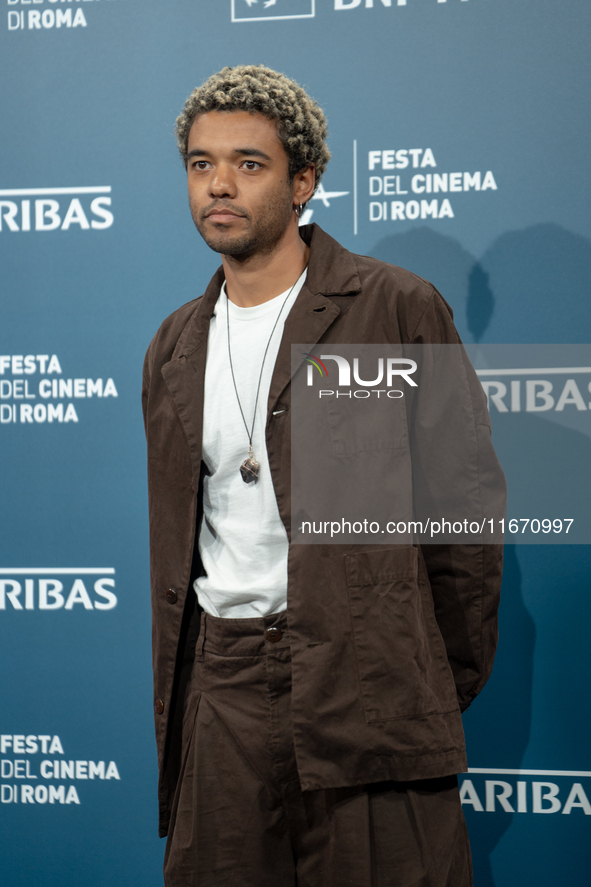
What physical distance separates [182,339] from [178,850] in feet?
3.15

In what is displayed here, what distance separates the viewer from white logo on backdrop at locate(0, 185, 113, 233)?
218cm

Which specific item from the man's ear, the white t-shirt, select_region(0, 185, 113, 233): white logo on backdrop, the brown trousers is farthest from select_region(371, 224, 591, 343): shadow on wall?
the brown trousers

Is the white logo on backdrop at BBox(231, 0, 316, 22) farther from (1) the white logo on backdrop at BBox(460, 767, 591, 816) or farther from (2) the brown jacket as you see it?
(1) the white logo on backdrop at BBox(460, 767, 591, 816)

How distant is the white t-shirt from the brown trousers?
0.05m

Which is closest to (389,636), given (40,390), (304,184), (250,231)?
(250,231)

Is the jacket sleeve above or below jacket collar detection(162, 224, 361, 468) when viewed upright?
→ below

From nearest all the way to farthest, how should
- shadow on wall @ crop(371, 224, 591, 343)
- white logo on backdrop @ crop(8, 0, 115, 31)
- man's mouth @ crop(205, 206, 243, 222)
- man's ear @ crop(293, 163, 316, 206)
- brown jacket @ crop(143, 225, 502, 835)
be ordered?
brown jacket @ crop(143, 225, 502, 835)
man's mouth @ crop(205, 206, 243, 222)
man's ear @ crop(293, 163, 316, 206)
shadow on wall @ crop(371, 224, 591, 343)
white logo on backdrop @ crop(8, 0, 115, 31)

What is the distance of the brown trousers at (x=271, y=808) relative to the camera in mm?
1427

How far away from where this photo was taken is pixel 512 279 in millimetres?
2021

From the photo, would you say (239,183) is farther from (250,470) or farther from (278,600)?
(278,600)

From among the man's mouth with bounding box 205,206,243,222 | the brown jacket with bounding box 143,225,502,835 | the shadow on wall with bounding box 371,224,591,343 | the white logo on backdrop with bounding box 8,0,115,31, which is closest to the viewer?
the brown jacket with bounding box 143,225,502,835

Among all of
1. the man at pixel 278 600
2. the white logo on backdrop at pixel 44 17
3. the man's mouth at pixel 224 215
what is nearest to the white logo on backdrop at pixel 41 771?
the man at pixel 278 600

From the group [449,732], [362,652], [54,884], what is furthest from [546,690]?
[54,884]

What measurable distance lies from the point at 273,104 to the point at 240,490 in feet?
2.35
